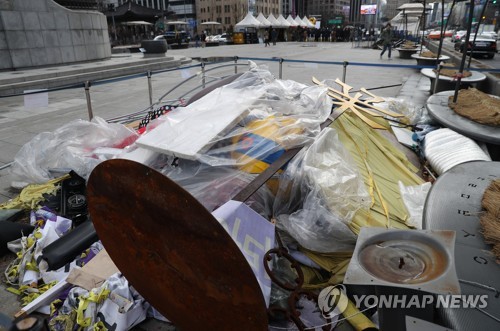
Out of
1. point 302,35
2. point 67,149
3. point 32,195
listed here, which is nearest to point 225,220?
point 32,195

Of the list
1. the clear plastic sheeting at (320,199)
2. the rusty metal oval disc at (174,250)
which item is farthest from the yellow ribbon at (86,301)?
the clear plastic sheeting at (320,199)

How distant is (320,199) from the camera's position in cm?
269

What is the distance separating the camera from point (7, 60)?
11922 millimetres

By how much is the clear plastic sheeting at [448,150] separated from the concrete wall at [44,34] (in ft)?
44.6

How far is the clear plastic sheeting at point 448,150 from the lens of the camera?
405cm

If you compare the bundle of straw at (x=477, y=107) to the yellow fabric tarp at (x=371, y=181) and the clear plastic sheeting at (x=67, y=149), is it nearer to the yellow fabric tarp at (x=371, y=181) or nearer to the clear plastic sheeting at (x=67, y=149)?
the yellow fabric tarp at (x=371, y=181)

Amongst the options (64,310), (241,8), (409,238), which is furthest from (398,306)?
(241,8)

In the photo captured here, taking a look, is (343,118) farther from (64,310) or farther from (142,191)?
(64,310)

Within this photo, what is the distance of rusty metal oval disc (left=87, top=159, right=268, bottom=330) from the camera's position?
1.61 meters

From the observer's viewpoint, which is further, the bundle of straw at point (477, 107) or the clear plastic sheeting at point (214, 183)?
the bundle of straw at point (477, 107)

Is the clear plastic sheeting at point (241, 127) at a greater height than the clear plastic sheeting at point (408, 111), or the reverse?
the clear plastic sheeting at point (241, 127)

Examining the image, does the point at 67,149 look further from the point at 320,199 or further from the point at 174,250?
the point at 320,199
